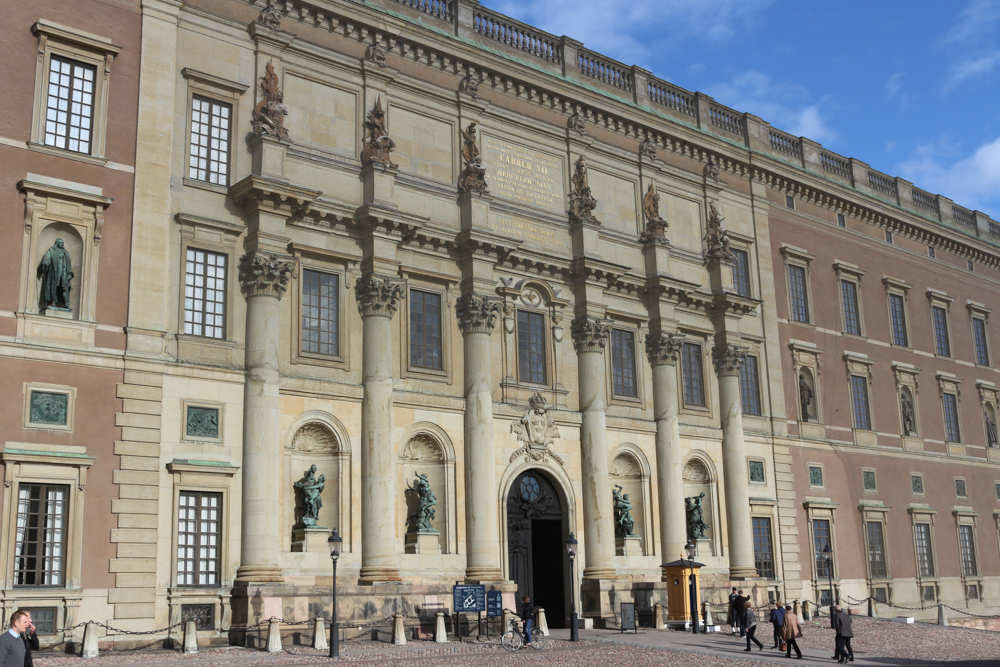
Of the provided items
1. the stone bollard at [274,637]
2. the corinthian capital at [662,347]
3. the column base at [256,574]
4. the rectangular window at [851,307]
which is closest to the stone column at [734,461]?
the corinthian capital at [662,347]

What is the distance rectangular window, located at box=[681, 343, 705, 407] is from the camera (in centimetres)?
4059

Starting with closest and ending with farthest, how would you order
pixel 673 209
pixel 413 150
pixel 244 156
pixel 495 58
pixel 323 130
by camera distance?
pixel 244 156, pixel 323 130, pixel 413 150, pixel 495 58, pixel 673 209

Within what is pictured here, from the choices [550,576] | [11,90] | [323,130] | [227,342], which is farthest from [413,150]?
[550,576]

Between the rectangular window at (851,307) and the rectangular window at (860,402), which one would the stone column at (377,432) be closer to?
the rectangular window at (860,402)

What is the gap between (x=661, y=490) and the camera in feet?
125

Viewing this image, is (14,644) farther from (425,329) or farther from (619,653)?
(425,329)

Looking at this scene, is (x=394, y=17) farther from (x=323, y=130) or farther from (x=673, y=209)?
(x=673, y=209)

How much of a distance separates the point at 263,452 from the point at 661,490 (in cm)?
1597

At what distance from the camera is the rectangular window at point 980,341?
56188 millimetres

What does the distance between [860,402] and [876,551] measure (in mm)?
6630

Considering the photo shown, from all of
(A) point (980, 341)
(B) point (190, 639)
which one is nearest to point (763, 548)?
(A) point (980, 341)

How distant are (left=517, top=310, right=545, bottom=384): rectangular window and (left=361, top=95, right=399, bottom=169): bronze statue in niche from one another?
711 cm

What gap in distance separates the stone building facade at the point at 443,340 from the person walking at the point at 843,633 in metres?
9.88

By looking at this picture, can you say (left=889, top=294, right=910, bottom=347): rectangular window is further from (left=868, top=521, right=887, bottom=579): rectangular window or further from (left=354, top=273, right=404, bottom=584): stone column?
(left=354, top=273, right=404, bottom=584): stone column
